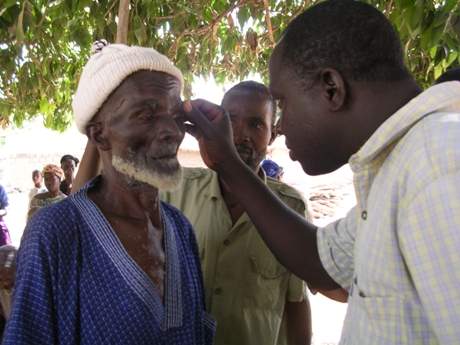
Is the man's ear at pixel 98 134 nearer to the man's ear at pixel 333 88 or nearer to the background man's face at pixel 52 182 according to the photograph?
the man's ear at pixel 333 88

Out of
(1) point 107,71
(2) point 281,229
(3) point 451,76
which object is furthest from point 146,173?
(3) point 451,76

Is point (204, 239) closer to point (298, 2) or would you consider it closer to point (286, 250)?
point (286, 250)

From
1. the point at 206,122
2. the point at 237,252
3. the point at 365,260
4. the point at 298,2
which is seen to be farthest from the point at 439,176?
the point at 298,2

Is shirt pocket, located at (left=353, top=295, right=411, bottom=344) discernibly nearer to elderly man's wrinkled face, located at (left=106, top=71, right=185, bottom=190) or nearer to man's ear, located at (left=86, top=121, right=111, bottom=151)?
elderly man's wrinkled face, located at (left=106, top=71, right=185, bottom=190)

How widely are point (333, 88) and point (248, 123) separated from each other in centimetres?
107

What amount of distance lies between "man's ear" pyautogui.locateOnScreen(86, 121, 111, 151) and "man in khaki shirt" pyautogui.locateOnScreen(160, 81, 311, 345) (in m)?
0.68

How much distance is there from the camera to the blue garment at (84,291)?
1349mm

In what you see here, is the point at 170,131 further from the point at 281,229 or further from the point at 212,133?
the point at 281,229

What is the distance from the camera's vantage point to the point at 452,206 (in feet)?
2.80

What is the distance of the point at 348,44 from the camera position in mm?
1247

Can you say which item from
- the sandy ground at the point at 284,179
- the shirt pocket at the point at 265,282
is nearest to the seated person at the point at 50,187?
the sandy ground at the point at 284,179

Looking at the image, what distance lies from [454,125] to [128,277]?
1024 millimetres

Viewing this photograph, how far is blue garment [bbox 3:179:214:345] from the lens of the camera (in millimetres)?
1349

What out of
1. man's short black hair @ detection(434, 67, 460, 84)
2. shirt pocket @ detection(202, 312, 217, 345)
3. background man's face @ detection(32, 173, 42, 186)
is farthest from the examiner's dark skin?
background man's face @ detection(32, 173, 42, 186)
